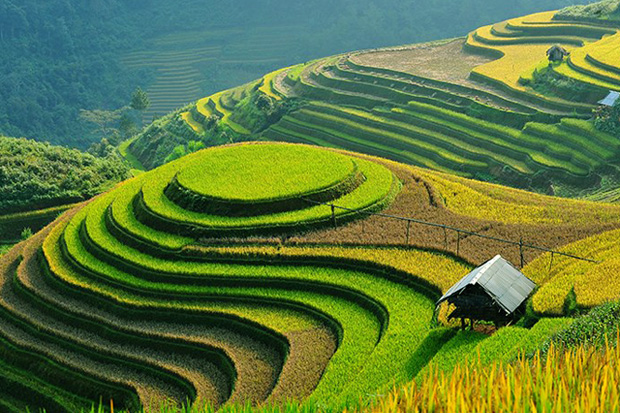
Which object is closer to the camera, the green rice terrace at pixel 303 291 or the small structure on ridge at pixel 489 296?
the green rice terrace at pixel 303 291

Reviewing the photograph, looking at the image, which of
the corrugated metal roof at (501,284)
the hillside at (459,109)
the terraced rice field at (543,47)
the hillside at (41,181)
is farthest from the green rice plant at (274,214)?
the terraced rice field at (543,47)

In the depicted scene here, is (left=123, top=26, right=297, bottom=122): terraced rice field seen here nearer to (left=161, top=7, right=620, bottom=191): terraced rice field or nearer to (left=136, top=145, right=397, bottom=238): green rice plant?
(left=161, top=7, right=620, bottom=191): terraced rice field

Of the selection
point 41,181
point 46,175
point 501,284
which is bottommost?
point 41,181

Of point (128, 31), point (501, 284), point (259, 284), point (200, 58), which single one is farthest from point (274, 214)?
point (128, 31)

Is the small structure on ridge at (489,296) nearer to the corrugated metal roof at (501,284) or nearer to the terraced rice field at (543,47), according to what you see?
the corrugated metal roof at (501,284)

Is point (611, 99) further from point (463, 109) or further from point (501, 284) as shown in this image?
point (501, 284)
